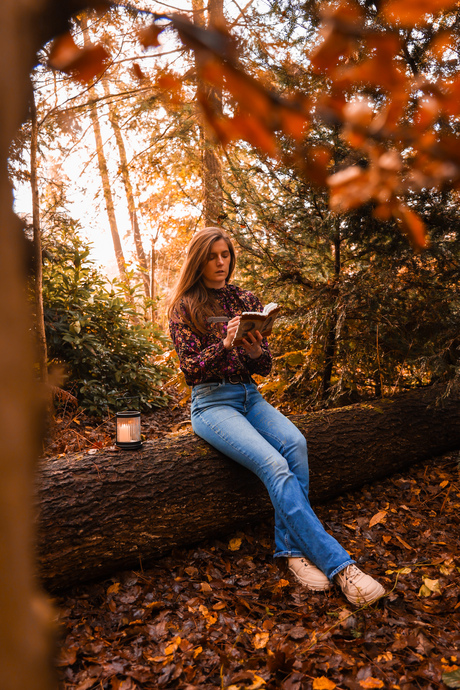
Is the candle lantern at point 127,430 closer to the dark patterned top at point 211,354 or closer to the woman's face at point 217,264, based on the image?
the dark patterned top at point 211,354

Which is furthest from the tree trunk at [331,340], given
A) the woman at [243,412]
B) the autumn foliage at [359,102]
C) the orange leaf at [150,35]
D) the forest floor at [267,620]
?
the orange leaf at [150,35]

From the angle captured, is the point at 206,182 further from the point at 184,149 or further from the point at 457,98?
the point at 457,98

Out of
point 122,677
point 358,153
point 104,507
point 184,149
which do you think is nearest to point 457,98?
point 358,153

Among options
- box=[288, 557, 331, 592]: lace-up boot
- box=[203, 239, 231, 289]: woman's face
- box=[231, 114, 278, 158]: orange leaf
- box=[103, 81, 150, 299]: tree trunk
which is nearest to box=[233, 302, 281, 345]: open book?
box=[203, 239, 231, 289]: woman's face

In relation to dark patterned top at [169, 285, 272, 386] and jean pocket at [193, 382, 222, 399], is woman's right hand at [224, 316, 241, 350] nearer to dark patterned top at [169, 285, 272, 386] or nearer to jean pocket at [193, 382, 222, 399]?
dark patterned top at [169, 285, 272, 386]

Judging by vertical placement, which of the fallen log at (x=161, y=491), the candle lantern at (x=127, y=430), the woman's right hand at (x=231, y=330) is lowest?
the fallen log at (x=161, y=491)

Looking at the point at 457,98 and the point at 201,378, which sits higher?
the point at 457,98

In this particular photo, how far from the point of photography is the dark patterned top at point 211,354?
8.60 feet

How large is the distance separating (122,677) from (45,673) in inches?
57.6

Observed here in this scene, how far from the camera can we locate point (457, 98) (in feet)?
5.85

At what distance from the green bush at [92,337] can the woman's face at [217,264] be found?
1.81 meters

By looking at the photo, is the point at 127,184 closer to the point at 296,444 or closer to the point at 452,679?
the point at 296,444

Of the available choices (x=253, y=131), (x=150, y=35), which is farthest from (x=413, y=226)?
(x=150, y=35)

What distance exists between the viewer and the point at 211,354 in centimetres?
260
